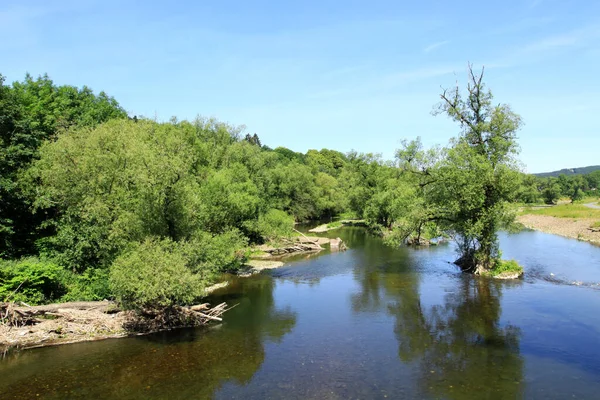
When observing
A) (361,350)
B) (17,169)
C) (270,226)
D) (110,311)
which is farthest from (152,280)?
(270,226)

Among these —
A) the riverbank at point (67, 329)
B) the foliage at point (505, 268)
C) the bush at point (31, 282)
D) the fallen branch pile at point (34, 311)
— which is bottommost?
the foliage at point (505, 268)

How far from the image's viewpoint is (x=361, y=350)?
23.1 meters

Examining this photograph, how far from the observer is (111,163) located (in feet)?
108

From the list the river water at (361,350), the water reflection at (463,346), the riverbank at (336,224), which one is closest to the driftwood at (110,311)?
the river water at (361,350)

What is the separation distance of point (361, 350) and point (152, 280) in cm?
1337

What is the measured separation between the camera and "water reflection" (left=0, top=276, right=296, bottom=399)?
1894 centimetres

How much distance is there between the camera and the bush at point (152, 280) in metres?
24.3

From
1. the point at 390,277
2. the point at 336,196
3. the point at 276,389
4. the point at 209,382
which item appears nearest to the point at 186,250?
the point at 209,382

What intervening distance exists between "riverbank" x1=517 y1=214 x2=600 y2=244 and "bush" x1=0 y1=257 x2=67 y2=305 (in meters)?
69.7

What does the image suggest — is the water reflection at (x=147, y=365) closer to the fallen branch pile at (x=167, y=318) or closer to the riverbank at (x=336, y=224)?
the fallen branch pile at (x=167, y=318)

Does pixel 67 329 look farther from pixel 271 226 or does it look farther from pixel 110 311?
pixel 271 226

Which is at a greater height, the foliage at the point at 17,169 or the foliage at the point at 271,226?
the foliage at the point at 17,169

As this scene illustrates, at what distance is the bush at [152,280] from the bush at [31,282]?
611 cm

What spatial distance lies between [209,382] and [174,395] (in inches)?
74.6
